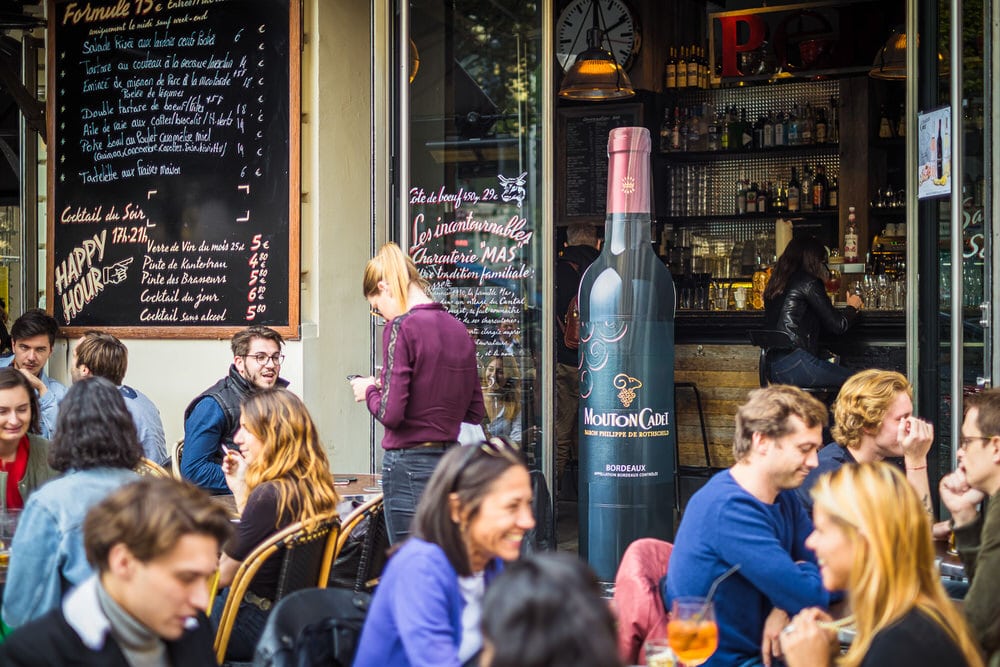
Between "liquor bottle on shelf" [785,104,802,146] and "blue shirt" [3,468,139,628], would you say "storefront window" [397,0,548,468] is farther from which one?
"liquor bottle on shelf" [785,104,802,146]

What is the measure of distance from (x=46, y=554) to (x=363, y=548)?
4.56 feet

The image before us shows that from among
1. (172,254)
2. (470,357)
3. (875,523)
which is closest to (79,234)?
(172,254)

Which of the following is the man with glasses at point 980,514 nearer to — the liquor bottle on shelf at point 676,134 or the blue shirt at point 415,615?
the blue shirt at point 415,615

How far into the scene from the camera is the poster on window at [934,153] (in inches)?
209

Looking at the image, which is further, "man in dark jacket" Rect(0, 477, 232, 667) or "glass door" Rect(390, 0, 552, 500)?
"glass door" Rect(390, 0, 552, 500)

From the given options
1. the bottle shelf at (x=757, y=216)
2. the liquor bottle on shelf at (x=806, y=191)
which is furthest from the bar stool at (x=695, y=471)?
the liquor bottle on shelf at (x=806, y=191)

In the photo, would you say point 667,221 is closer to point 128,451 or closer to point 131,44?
point 131,44

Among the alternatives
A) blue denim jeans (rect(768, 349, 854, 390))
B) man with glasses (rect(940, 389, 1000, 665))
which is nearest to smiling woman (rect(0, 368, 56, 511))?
man with glasses (rect(940, 389, 1000, 665))

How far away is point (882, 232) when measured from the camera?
9.12m

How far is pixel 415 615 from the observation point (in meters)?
2.42

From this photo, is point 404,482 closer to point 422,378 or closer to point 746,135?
point 422,378

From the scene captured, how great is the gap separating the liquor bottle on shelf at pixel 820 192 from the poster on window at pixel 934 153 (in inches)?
140

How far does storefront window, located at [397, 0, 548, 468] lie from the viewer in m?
6.37

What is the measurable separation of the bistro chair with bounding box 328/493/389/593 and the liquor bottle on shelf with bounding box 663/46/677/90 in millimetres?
6178
